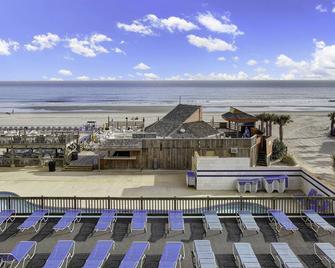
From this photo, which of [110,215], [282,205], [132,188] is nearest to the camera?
[110,215]

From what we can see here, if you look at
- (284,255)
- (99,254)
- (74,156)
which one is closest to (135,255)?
(99,254)

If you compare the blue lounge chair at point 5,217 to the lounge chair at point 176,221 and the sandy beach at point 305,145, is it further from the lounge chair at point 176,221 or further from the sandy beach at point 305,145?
the sandy beach at point 305,145

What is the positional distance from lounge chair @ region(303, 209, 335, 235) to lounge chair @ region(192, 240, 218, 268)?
3.66 m

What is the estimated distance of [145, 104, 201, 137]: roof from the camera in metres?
28.0

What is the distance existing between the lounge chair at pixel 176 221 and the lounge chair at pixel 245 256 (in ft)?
6.28

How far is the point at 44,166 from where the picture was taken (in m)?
26.9

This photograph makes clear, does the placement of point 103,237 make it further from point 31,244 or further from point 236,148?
point 236,148

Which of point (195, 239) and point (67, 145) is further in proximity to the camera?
point (67, 145)

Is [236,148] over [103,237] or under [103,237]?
over

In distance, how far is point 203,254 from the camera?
10.5 m

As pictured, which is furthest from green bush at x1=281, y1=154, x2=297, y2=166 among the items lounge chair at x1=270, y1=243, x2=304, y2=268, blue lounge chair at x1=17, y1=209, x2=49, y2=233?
blue lounge chair at x1=17, y1=209, x2=49, y2=233

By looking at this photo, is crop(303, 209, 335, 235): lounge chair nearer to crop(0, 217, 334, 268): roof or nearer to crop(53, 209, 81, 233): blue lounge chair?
crop(0, 217, 334, 268): roof

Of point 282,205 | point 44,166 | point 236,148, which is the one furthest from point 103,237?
point 44,166

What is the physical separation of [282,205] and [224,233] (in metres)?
3.76
